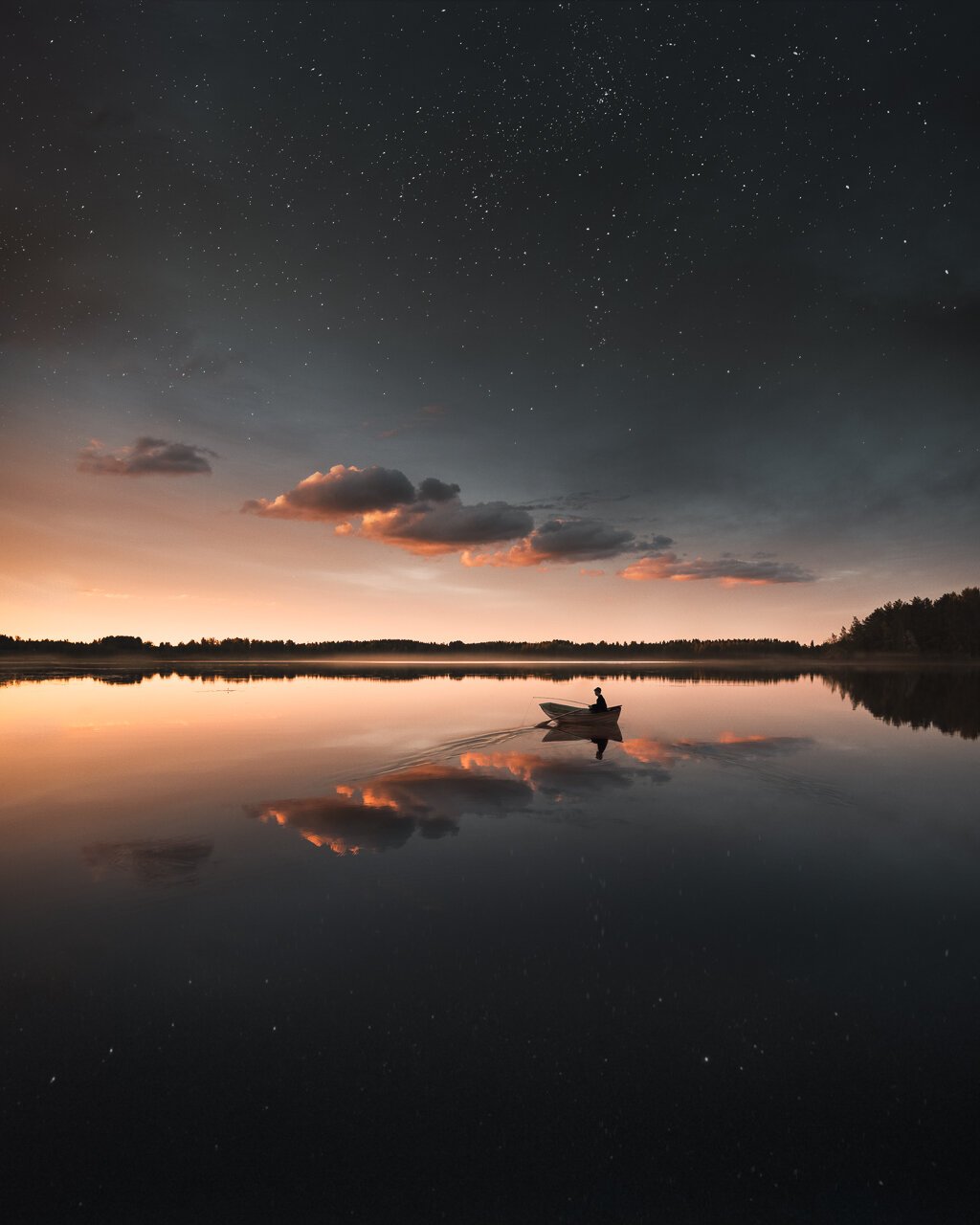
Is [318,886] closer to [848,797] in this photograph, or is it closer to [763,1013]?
[763,1013]

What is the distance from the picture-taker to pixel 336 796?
2170 centimetres

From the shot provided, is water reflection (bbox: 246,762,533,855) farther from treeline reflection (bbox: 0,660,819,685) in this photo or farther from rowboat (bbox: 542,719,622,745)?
treeline reflection (bbox: 0,660,819,685)

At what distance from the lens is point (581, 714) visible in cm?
3706

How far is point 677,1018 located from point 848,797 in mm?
17156

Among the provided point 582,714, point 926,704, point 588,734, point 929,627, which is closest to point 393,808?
point 582,714

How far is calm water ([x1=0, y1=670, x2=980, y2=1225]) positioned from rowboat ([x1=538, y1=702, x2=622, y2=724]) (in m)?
13.5

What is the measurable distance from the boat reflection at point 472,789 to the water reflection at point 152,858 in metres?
2.77

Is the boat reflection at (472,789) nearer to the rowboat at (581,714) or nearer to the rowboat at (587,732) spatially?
the rowboat at (587,732)

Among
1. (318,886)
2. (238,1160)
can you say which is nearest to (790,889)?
(318,886)

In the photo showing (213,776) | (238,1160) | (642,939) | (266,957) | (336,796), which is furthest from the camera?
(213,776)

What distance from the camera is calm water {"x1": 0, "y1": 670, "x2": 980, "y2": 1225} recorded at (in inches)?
250

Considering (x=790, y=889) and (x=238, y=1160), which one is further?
(x=790, y=889)

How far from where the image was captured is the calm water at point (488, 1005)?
20.8 feet

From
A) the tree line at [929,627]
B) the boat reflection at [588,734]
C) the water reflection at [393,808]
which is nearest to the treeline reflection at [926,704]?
the boat reflection at [588,734]
